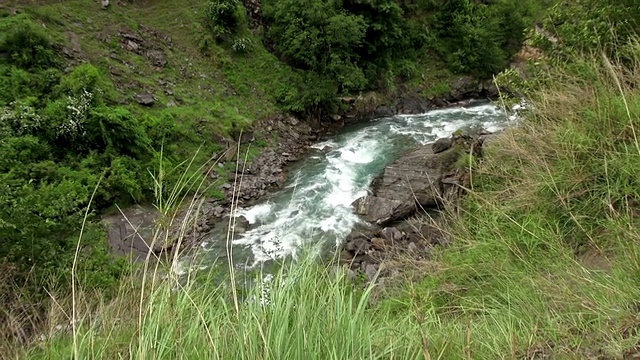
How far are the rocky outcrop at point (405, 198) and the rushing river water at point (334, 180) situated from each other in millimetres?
488

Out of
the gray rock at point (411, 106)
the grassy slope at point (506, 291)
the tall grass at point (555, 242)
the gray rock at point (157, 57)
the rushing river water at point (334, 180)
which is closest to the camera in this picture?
the grassy slope at point (506, 291)

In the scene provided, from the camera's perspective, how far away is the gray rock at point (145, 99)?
40.0 feet

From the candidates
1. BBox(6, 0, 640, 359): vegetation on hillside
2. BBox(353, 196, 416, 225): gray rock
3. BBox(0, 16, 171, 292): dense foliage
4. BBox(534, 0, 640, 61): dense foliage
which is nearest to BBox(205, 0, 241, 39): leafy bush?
BBox(0, 16, 171, 292): dense foliage

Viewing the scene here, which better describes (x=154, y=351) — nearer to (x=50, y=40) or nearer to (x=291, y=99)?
(x=50, y=40)

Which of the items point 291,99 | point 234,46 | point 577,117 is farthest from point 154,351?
point 234,46

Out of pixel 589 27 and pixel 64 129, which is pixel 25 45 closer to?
pixel 64 129

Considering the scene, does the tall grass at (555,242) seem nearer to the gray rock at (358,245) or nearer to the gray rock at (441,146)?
the gray rock at (358,245)

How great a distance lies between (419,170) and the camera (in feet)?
36.7

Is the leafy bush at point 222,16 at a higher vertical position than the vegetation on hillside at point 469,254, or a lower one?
higher

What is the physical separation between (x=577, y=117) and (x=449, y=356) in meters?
3.24

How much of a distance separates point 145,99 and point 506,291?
12132 millimetres

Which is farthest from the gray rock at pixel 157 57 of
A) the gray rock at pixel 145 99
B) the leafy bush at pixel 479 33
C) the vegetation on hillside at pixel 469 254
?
the leafy bush at pixel 479 33

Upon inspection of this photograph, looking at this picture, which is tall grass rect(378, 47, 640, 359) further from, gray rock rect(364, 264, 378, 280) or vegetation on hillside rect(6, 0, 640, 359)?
gray rock rect(364, 264, 378, 280)

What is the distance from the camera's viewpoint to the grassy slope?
1588mm
